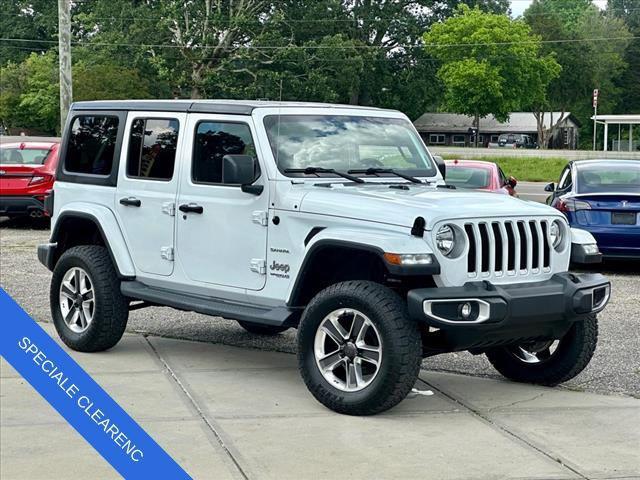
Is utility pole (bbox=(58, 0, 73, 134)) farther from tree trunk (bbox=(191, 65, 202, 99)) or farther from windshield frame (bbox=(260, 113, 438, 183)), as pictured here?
tree trunk (bbox=(191, 65, 202, 99))

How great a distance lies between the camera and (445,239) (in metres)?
6.20

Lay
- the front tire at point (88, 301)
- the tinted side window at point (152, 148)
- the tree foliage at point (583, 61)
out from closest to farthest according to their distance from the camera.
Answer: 1. the tinted side window at point (152, 148)
2. the front tire at point (88, 301)
3. the tree foliage at point (583, 61)

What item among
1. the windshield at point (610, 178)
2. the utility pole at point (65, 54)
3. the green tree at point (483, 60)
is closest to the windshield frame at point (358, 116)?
the windshield at point (610, 178)

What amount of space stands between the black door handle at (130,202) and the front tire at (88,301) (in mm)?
457

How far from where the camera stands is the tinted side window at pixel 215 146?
7309mm

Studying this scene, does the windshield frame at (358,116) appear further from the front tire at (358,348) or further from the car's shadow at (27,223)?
the car's shadow at (27,223)

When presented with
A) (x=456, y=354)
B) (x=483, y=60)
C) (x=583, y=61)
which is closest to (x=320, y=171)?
(x=456, y=354)

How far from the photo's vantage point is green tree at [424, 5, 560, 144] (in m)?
76.9

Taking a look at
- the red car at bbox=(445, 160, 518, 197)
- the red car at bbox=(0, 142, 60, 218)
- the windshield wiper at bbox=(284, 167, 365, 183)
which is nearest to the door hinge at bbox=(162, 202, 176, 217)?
the windshield wiper at bbox=(284, 167, 365, 183)

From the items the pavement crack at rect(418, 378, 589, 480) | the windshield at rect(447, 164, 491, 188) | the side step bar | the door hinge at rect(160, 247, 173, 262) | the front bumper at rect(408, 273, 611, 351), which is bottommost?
the pavement crack at rect(418, 378, 589, 480)

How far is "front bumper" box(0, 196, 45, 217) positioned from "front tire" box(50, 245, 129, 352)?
10.7m

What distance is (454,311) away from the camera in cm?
601

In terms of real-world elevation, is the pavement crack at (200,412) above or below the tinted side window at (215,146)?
below

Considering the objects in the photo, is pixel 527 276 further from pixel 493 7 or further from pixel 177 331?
pixel 493 7
